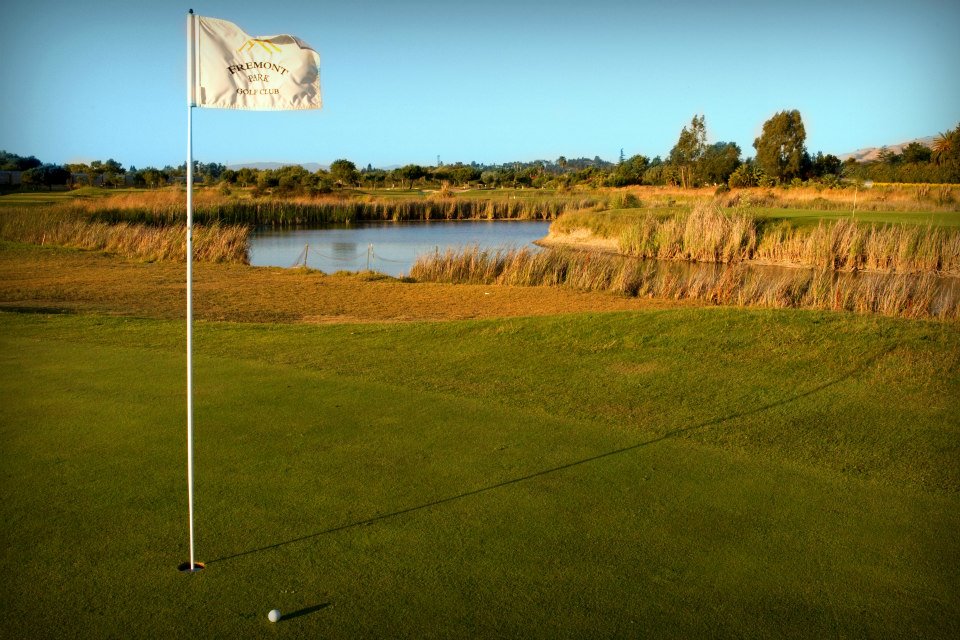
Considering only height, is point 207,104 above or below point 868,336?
above

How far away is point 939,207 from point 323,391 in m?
36.7

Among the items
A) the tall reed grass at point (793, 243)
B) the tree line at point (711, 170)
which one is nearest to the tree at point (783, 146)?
the tree line at point (711, 170)

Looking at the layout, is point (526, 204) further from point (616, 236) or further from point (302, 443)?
point (302, 443)

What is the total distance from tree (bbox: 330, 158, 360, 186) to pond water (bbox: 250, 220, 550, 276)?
126 ft

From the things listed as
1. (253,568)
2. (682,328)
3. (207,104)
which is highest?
(207,104)

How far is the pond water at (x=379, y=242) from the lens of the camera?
32.0m

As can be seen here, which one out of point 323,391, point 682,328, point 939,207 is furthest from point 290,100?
point 939,207

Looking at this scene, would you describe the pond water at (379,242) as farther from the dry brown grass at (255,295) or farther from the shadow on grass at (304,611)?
the shadow on grass at (304,611)

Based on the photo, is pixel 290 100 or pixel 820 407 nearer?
pixel 290 100

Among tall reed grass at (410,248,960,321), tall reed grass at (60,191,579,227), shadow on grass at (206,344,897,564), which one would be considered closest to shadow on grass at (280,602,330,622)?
shadow on grass at (206,344,897,564)

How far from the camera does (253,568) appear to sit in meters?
4.28

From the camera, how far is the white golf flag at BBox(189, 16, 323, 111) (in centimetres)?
429

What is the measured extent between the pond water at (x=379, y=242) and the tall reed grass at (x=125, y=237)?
6.01ft

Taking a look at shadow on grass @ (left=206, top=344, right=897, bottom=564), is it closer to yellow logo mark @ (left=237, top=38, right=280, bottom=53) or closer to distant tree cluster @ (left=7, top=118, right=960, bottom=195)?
yellow logo mark @ (left=237, top=38, right=280, bottom=53)
